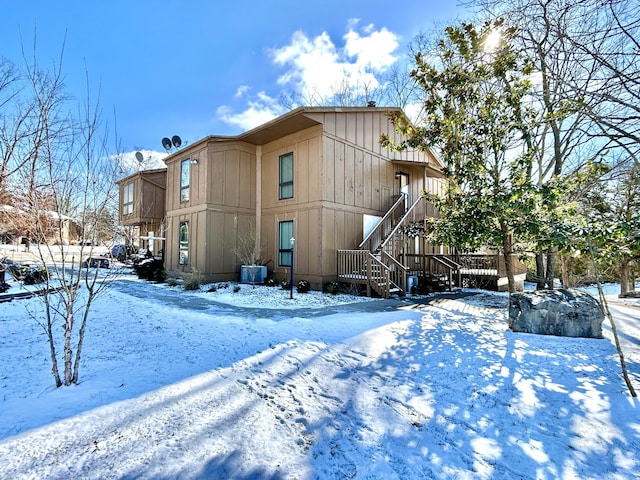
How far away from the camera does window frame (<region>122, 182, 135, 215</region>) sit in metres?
18.1

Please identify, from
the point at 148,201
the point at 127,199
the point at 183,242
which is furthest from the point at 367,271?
the point at 127,199

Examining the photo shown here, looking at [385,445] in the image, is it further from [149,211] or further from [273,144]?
[149,211]

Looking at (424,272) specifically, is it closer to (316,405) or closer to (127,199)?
(316,405)

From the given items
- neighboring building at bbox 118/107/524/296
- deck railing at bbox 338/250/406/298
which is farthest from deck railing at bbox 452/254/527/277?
deck railing at bbox 338/250/406/298

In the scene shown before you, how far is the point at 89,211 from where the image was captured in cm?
380

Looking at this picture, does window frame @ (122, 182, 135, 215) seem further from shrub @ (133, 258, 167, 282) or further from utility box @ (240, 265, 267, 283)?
utility box @ (240, 265, 267, 283)

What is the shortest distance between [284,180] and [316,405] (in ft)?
32.0

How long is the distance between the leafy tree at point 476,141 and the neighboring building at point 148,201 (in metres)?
13.9

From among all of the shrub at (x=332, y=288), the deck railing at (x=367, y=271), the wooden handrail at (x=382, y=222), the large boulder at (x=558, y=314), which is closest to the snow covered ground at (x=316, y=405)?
the large boulder at (x=558, y=314)

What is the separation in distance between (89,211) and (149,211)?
1478 cm

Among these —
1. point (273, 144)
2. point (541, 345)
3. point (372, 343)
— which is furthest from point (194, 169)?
point (541, 345)

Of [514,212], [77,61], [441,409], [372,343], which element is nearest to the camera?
[441,409]

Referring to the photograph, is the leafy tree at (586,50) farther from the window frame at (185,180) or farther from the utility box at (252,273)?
the window frame at (185,180)

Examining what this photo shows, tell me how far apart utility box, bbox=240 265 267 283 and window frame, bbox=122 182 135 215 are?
10491 mm
